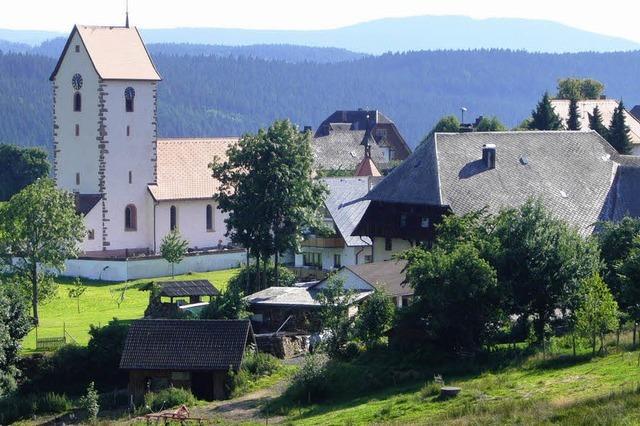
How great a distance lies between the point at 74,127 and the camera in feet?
284

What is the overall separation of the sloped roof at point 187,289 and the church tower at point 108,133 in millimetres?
21987

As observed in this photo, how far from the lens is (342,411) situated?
44.8 meters

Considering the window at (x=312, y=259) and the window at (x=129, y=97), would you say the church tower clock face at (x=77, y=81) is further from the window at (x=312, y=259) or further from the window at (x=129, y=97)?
the window at (x=312, y=259)

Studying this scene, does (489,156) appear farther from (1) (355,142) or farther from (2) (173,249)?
(1) (355,142)

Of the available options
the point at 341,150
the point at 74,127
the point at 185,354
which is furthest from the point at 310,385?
the point at 341,150

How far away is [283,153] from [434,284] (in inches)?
634

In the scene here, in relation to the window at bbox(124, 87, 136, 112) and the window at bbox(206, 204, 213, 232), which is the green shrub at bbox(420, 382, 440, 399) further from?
the window at bbox(124, 87, 136, 112)

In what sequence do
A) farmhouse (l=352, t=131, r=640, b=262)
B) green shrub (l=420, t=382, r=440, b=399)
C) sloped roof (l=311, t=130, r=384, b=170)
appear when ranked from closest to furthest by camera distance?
1. green shrub (l=420, t=382, r=440, b=399)
2. farmhouse (l=352, t=131, r=640, b=262)
3. sloped roof (l=311, t=130, r=384, b=170)

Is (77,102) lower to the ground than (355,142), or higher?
lower

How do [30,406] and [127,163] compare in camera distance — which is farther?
[127,163]

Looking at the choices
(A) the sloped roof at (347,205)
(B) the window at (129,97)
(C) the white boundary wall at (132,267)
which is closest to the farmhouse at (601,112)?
(A) the sloped roof at (347,205)

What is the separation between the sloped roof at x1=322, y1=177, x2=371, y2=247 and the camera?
72938mm

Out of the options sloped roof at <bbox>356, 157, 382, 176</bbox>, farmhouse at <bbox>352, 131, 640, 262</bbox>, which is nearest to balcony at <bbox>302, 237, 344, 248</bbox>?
farmhouse at <bbox>352, 131, 640, 262</bbox>

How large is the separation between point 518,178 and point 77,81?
96.8 feet
